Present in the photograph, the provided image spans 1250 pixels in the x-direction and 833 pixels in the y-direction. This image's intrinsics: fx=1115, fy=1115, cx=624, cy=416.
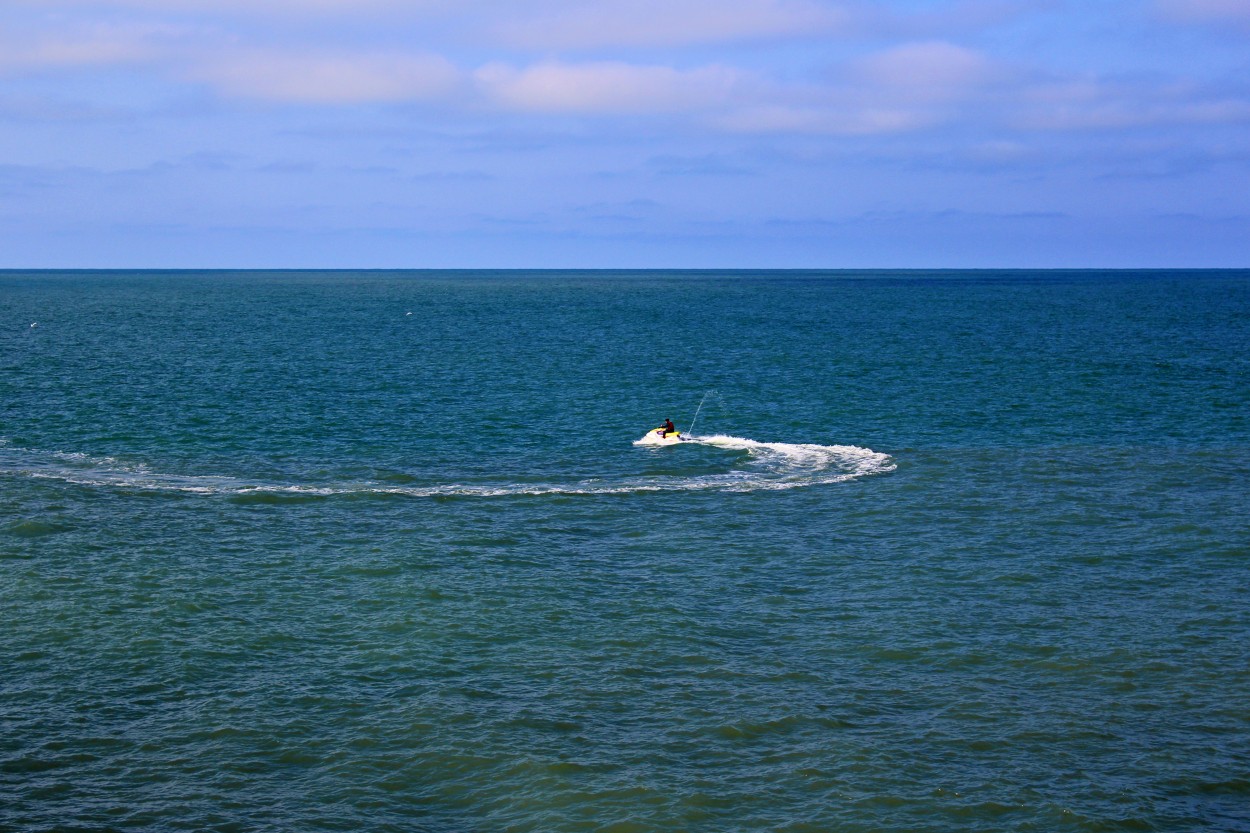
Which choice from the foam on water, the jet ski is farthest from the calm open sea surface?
the jet ski

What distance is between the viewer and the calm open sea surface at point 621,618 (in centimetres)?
2672

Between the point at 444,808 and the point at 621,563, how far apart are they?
18656 millimetres

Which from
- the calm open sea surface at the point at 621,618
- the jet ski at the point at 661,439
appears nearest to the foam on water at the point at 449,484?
the calm open sea surface at the point at 621,618

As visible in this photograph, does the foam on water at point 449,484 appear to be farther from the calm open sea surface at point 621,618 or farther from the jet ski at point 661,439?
the jet ski at point 661,439

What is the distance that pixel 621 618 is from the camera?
37938 millimetres

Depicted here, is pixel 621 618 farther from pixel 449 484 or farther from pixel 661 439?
pixel 661 439

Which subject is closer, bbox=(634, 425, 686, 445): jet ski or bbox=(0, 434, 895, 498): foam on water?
bbox=(0, 434, 895, 498): foam on water

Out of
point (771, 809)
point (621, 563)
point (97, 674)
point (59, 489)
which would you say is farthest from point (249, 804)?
point (59, 489)

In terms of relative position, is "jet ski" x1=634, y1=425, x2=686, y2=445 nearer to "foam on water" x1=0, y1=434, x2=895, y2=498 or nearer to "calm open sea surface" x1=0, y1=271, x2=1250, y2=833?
"calm open sea surface" x1=0, y1=271, x2=1250, y2=833

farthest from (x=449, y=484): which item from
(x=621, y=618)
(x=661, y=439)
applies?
(x=621, y=618)

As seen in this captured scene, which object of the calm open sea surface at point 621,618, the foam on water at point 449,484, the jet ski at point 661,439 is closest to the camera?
the calm open sea surface at point 621,618

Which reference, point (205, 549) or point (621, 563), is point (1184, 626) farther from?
point (205, 549)

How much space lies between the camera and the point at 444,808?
26047mm

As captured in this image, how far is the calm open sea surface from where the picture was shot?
26719 millimetres
